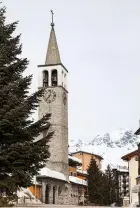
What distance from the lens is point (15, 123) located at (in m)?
21.1

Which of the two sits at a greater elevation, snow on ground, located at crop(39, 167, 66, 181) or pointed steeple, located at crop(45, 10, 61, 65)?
pointed steeple, located at crop(45, 10, 61, 65)

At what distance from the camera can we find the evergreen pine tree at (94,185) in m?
78.7

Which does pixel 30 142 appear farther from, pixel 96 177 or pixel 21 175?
pixel 96 177

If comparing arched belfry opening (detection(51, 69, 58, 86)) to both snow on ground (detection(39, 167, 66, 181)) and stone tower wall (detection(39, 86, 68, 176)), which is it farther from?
snow on ground (detection(39, 167, 66, 181))

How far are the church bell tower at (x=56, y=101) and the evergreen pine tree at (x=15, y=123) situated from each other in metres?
58.0

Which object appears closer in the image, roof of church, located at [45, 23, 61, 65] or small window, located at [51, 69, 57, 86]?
small window, located at [51, 69, 57, 86]

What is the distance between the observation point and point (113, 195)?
82188 mm

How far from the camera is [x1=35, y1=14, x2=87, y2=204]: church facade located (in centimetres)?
8006

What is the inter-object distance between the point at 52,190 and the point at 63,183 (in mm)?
5642

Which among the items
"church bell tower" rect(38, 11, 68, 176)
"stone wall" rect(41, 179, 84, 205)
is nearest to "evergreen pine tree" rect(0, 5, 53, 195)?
"stone wall" rect(41, 179, 84, 205)

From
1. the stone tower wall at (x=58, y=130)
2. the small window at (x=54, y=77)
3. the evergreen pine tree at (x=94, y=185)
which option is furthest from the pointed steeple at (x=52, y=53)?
the evergreen pine tree at (x=94, y=185)

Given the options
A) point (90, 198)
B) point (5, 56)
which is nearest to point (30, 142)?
point (5, 56)

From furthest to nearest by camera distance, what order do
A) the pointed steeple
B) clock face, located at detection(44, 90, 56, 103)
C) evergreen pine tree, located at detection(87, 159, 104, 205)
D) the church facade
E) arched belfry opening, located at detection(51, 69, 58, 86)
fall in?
the pointed steeple < arched belfry opening, located at detection(51, 69, 58, 86) < clock face, located at detection(44, 90, 56, 103) < the church facade < evergreen pine tree, located at detection(87, 159, 104, 205)

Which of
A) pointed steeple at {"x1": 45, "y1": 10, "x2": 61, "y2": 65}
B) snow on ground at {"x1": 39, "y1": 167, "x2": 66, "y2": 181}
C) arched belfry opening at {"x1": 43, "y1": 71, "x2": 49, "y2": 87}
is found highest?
pointed steeple at {"x1": 45, "y1": 10, "x2": 61, "y2": 65}
